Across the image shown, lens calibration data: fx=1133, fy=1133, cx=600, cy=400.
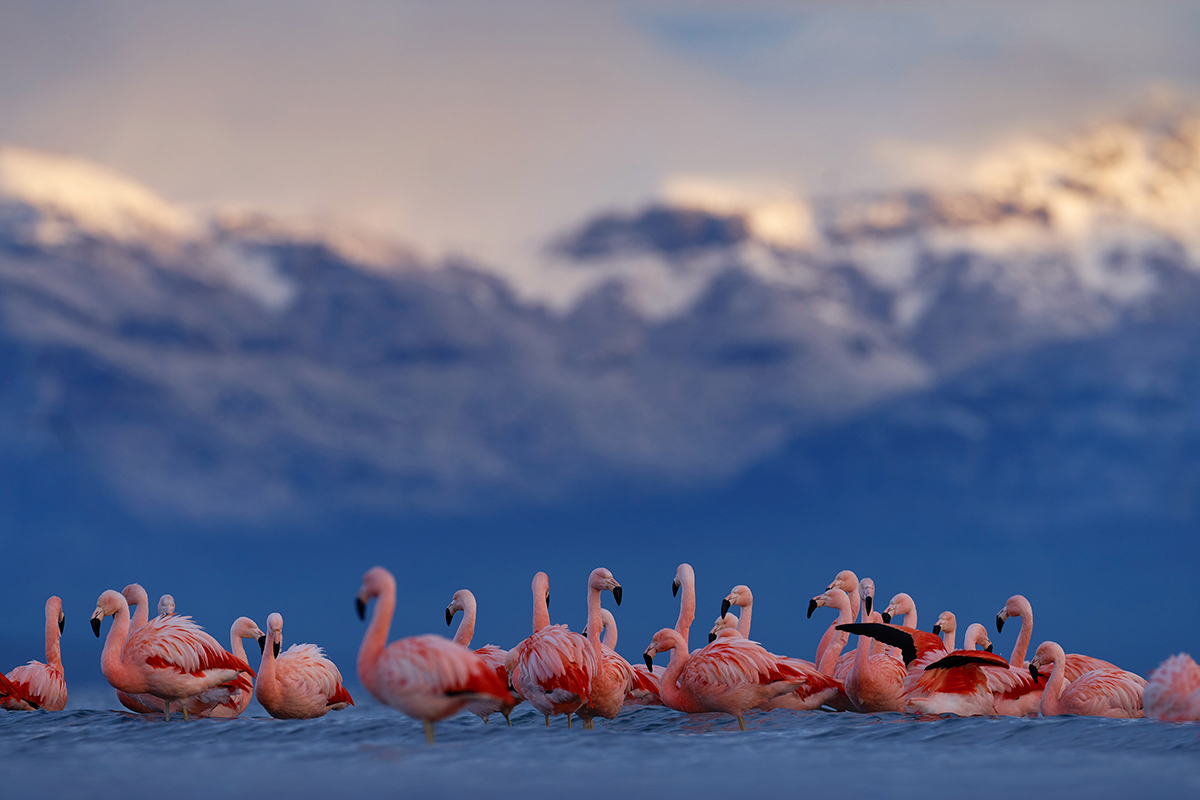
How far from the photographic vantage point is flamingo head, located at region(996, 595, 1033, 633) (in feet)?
49.4

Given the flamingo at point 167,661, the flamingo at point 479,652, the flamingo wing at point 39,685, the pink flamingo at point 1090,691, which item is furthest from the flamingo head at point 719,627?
the flamingo wing at point 39,685

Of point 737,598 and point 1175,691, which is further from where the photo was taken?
point 737,598

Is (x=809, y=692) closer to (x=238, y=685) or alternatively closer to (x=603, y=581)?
(x=603, y=581)

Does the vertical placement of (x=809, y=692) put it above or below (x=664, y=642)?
below

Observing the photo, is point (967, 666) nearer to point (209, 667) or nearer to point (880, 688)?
point (880, 688)

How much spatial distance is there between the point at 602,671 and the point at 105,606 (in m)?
6.04

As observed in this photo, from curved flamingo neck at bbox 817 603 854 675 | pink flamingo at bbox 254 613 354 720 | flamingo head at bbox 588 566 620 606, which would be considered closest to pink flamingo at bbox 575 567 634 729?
flamingo head at bbox 588 566 620 606

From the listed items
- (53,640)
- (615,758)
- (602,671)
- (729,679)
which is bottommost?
(615,758)

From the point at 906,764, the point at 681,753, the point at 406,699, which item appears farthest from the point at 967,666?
the point at 406,699

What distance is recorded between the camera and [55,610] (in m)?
15.2

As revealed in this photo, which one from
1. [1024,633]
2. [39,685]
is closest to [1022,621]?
[1024,633]

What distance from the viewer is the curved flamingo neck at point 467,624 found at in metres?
13.9

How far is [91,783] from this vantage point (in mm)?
9148

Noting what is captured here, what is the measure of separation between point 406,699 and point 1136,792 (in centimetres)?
572
